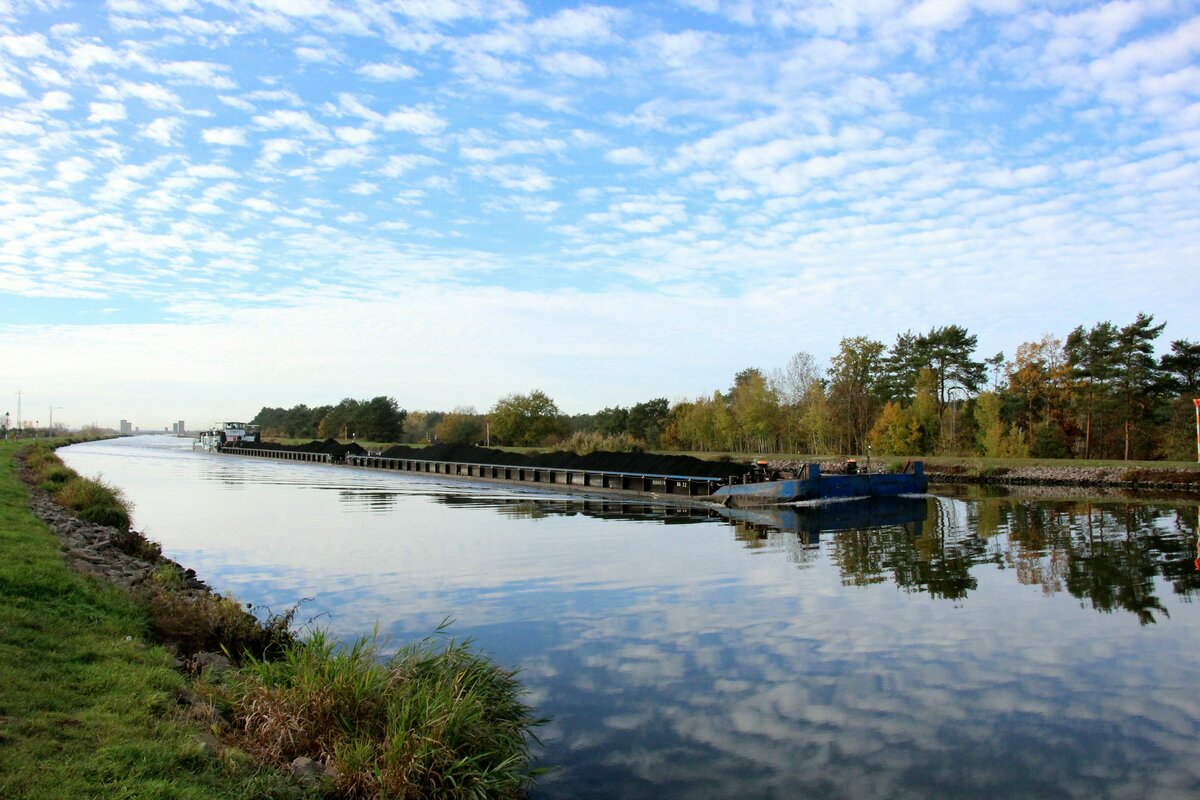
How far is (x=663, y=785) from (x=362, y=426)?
436ft

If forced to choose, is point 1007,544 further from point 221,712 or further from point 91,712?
point 91,712

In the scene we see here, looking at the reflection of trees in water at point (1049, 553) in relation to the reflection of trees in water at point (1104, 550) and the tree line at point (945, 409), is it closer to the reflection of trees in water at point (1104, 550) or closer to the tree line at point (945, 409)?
the reflection of trees in water at point (1104, 550)

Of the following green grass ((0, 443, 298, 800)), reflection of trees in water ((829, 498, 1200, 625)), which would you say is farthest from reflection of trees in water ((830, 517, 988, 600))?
green grass ((0, 443, 298, 800))

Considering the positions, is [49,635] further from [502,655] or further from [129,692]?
[502,655]

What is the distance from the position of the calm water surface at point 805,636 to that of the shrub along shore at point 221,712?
917mm

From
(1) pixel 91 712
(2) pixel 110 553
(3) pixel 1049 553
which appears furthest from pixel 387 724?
(3) pixel 1049 553

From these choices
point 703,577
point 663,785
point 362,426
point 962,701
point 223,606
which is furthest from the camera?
point 362,426

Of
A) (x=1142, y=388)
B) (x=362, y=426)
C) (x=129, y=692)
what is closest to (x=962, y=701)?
(x=129, y=692)

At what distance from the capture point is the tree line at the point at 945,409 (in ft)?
158

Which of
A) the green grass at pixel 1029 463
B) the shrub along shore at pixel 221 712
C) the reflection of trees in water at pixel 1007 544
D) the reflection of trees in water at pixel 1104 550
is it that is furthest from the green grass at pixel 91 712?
the green grass at pixel 1029 463

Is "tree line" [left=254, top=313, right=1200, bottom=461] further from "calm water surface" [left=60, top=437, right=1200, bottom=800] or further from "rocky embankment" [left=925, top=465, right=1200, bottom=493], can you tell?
"calm water surface" [left=60, top=437, right=1200, bottom=800]

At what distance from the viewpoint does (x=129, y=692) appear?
234 inches

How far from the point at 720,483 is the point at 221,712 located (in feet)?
95.6

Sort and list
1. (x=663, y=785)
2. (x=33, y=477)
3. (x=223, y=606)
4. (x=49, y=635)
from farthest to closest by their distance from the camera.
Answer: (x=33, y=477) < (x=223, y=606) < (x=49, y=635) < (x=663, y=785)
